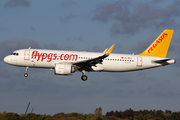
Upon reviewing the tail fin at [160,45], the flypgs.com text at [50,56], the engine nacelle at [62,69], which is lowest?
the engine nacelle at [62,69]

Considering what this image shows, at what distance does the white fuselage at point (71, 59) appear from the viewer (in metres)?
47.2

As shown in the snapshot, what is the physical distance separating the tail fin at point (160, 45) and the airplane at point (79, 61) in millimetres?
1495

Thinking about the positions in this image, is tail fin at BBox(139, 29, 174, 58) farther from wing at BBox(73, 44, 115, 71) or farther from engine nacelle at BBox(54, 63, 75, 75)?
engine nacelle at BBox(54, 63, 75, 75)

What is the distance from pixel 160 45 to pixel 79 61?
15945 mm

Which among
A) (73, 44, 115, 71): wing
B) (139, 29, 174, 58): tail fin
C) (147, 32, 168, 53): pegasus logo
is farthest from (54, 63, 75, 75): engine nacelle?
(147, 32, 168, 53): pegasus logo

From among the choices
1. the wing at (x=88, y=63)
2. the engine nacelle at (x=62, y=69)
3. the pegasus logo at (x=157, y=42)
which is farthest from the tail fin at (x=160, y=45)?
the engine nacelle at (x=62, y=69)

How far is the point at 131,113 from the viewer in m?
146

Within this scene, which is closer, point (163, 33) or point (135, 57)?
point (135, 57)

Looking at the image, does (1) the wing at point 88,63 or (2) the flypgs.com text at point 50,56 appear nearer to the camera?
(1) the wing at point 88,63

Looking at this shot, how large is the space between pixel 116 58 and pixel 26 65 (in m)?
14.6

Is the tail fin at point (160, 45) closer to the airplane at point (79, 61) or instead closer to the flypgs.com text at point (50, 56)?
the airplane at point (79, 61)

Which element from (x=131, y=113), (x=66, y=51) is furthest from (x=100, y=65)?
(x=131, y=113)

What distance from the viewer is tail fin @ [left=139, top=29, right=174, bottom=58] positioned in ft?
172

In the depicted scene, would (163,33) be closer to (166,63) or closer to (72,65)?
(166,63)
